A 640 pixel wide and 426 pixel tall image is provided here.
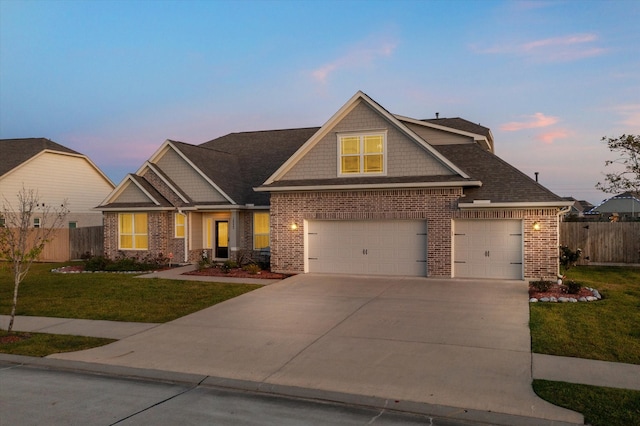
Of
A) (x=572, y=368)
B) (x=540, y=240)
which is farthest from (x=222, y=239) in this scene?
(x=572, y=368)

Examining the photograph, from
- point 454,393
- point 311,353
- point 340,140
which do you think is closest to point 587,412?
point 454,393

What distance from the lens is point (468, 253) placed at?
57.5ft

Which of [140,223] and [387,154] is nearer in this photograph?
[387,154]

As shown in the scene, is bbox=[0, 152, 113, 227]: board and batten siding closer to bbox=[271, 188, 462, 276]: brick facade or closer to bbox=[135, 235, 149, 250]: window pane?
bbox=[135, 235, 149, 250]: window pane

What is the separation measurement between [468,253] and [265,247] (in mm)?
9354

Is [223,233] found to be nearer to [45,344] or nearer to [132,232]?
[132,232]

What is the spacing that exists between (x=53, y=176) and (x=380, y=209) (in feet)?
84.2

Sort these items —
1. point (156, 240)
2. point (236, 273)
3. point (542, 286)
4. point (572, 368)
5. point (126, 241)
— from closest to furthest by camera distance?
point (572, 368)
point (542, 286)
point (236, 273)
point (156, 240)
point (126, 241)

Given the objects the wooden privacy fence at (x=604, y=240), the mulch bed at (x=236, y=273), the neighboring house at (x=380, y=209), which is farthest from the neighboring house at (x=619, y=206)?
the mulch bed at (x=236, y=273)

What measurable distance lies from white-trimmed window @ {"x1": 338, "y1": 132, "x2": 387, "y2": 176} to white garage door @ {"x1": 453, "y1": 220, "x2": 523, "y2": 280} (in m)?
3.67

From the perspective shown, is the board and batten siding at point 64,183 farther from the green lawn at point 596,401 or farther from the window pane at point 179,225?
the green lawn at point 596,401

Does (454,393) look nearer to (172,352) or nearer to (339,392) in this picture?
(339,392)

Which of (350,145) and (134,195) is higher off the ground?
(350,145)

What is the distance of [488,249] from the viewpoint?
1731 cm
